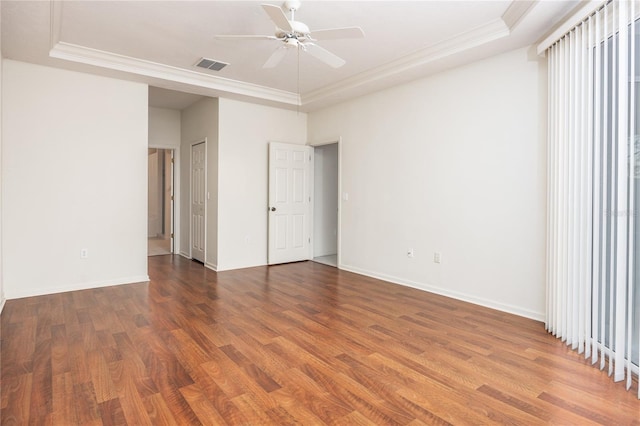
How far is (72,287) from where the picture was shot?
178 inches

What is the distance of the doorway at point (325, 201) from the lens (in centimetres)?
708

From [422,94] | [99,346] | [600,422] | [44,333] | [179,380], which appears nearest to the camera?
[600,422]

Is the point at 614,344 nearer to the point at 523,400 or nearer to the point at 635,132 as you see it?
the point at 523,400

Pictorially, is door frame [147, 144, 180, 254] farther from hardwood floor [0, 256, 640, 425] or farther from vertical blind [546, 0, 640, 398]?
vertical blind [546, 0, 640, 398]

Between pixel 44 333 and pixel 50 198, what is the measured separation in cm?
191

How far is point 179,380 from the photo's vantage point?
7.75 ft

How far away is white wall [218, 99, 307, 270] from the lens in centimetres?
579

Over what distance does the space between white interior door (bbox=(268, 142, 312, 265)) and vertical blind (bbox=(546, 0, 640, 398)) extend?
4037 mm

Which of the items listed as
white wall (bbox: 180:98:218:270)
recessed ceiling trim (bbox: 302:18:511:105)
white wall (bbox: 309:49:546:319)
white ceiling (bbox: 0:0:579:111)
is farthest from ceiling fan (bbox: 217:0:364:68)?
white wall (bbox: 180:98:218:270)

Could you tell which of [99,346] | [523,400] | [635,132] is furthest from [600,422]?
[99,346]

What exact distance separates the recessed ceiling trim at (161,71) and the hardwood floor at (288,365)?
8.92 ft

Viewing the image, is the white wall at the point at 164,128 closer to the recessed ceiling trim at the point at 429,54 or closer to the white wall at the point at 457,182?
the recessed ceiling trim at the point at 429,54

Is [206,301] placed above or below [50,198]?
below

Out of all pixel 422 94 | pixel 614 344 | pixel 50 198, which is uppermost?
pixel 422 94
